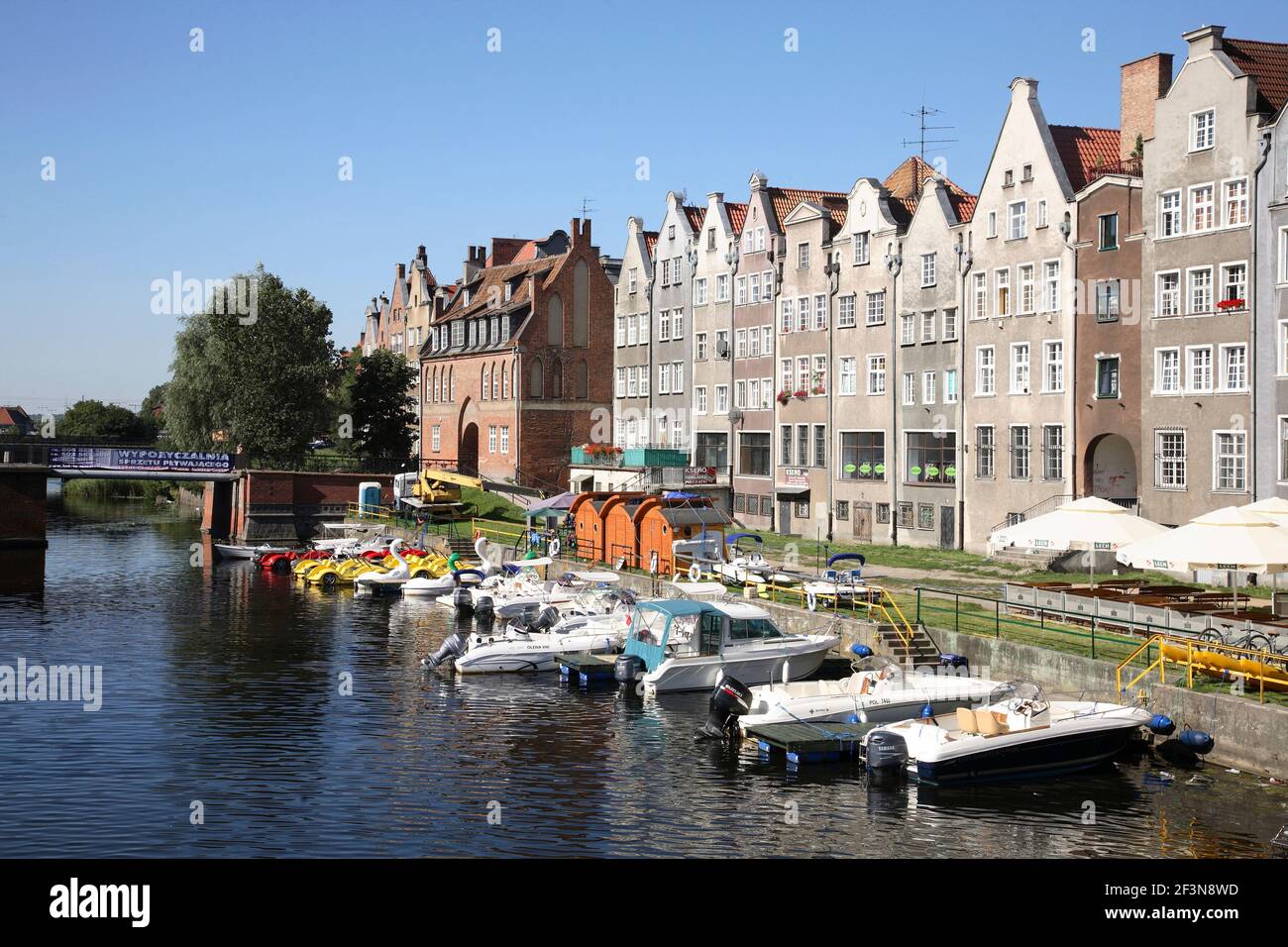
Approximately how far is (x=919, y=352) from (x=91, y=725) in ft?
131

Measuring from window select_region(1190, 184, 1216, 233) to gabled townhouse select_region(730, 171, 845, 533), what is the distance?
23.9m

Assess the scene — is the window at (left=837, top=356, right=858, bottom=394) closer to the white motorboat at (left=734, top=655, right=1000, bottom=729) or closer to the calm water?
the calm water

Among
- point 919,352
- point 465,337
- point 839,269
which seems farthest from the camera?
point 465,337

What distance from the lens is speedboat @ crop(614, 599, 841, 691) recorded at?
Answer: 35.4 meters

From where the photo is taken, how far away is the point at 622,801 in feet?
81.0

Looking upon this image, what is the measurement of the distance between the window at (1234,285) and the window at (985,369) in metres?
11.6

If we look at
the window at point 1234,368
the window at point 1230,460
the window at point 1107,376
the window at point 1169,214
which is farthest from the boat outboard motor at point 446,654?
the window at point 1169,214

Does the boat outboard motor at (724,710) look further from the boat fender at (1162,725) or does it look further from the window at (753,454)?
the window at (753,454)

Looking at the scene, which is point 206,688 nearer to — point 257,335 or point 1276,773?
point 1276,773

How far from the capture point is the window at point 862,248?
6172cm
